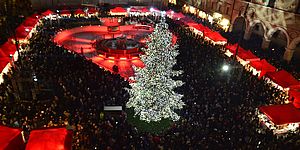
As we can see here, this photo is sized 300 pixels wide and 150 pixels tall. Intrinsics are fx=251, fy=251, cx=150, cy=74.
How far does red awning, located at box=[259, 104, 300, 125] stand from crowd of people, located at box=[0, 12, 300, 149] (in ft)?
2.61

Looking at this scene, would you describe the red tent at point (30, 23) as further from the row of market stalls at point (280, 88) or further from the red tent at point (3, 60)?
the row of market stalls at point (280, 88)

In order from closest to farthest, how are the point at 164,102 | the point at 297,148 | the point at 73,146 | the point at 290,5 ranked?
the point at 73,146
the point at 297,148
the point at 164,102
the point at 290,5

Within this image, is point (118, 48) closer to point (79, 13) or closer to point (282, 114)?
point (79, 13)

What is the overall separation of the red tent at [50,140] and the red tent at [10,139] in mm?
732

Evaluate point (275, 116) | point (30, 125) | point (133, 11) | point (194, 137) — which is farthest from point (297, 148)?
point (133, 11)

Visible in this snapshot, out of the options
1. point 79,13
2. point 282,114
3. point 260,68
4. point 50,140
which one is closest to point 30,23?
point 79,13

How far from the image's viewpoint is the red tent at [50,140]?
33.9 ft

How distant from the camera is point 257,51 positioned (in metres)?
27.5

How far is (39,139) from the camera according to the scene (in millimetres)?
10508

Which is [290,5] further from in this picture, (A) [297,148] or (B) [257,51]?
(A) [297,148]

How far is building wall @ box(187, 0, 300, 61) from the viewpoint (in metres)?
24.3

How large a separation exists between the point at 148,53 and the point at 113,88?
3933mm

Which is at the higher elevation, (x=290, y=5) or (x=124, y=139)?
(x=290, y=5)

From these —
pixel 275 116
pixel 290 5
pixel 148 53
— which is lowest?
pixel 275 116
